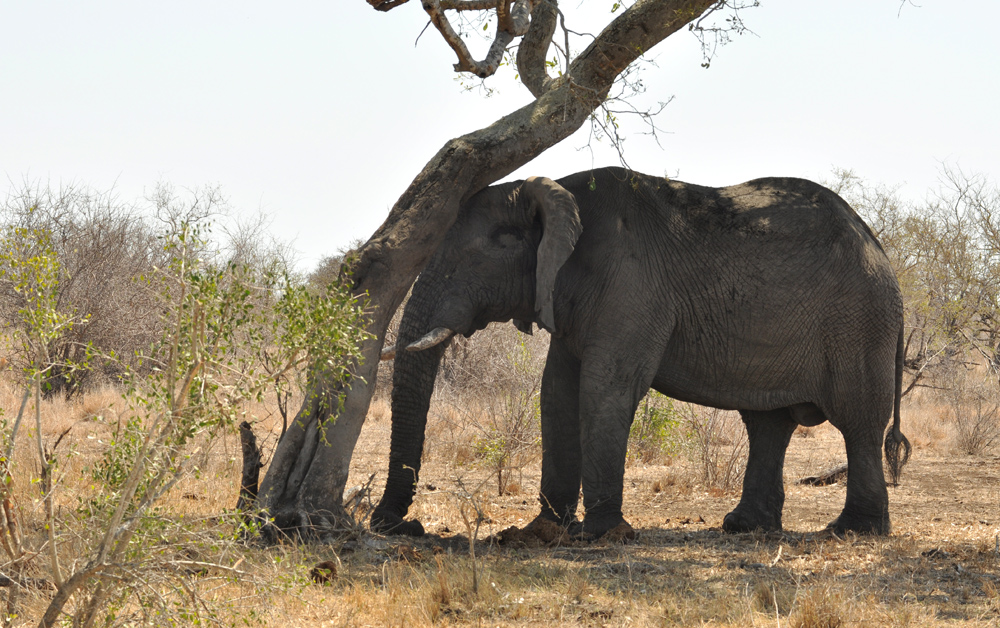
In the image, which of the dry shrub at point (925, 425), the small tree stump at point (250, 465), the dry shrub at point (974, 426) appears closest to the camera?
the small tree stump at point (250, 465)

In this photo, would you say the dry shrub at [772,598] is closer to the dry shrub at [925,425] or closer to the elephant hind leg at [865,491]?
the elephant hind leg at [865,491]

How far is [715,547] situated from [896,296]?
277cm

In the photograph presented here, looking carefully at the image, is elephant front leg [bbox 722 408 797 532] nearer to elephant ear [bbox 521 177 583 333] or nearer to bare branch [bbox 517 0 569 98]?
elephant ear [bbox 521 177 583 333]

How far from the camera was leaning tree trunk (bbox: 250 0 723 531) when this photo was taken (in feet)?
21.6

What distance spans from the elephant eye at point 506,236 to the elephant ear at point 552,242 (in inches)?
10.2

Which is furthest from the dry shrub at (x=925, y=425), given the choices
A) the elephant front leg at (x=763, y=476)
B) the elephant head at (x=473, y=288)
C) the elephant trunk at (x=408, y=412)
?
the elephant trunk at (x=408, y=412)

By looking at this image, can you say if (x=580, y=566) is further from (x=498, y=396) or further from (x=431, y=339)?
(x=498, y=396)

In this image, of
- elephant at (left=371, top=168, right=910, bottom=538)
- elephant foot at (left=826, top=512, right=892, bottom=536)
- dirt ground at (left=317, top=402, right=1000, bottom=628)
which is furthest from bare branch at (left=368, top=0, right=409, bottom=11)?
elephant foot at (left=826, top=512, right=892, bottom=536)

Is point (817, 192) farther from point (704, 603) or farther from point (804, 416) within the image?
point (704, 603)

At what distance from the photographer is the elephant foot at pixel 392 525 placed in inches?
276

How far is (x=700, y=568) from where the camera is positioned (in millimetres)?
6277

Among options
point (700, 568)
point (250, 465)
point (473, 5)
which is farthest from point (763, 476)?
point (473, 5)

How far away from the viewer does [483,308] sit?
7.55 metres

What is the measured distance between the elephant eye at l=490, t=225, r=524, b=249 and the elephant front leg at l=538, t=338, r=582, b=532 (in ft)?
3.32
